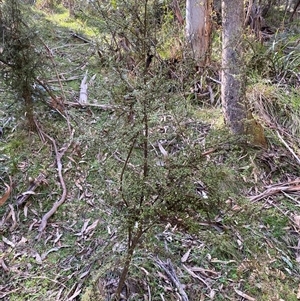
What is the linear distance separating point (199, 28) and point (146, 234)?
268 cm

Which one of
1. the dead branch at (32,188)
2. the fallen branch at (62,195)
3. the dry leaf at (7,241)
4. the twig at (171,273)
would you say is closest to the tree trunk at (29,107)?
the fallen branch at (62,195)

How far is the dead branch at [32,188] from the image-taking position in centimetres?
230

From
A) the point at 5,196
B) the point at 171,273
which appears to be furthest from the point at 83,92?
the point at 171,273

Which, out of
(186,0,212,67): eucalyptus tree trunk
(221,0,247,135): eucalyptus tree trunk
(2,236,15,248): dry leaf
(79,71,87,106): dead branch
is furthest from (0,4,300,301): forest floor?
(186,0,212,67): eucalyptus tree trunk

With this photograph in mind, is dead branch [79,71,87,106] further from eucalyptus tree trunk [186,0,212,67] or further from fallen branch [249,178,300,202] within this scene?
fallen branch [249,178,300,202]

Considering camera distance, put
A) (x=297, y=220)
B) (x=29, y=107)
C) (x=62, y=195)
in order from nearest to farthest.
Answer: (x=297, y=220), (x=62, y=195), (x=29, y=107)

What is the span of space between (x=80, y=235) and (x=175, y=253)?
1.88 ft

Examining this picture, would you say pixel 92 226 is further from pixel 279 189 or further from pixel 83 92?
pixel 83 92

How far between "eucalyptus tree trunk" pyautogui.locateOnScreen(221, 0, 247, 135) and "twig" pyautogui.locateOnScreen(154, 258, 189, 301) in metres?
1.08

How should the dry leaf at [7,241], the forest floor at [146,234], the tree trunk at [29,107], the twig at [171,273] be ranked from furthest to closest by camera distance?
the tree trunk at [29,107] → the dry leaf at [7,241] → the twig at [171,273] → the forest floor at [146,234]

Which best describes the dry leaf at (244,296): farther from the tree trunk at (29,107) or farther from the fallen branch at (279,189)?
the tree trunk at (29,107)

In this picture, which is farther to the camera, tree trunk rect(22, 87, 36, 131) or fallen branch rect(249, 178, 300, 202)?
tree trunk rect(22, 87, 36, 131)

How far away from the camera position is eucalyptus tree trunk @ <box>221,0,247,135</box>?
2412mm

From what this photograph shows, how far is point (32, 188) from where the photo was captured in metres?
2.38
